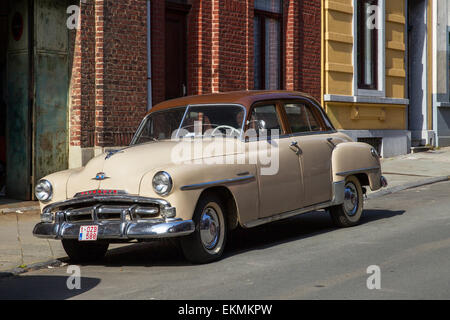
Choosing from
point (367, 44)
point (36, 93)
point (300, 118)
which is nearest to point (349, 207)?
point (300, 118)

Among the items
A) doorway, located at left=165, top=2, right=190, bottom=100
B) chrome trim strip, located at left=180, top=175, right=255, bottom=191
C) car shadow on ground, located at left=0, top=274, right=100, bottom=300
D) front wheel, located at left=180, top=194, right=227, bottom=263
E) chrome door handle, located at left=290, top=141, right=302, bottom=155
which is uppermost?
doorway, located at left=165, top=2, right=190, bottom=100

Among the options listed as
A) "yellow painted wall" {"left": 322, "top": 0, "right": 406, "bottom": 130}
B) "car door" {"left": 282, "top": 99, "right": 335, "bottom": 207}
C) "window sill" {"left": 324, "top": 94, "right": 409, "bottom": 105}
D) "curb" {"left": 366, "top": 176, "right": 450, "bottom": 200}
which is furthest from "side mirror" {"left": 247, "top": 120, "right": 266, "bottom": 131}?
"yellow painted wall" {"left": 322, "top": 0, "right": 406, "bottom": 130}

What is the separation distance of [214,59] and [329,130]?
6.23 metres

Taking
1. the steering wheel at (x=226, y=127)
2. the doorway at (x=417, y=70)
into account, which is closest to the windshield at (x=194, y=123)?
the steering wheel at (x=226, y=127)

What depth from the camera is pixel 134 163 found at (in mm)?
7402

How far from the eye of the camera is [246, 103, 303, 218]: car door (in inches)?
320

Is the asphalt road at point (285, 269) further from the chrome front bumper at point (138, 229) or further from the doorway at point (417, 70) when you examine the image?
the doorway at point (417, 70)

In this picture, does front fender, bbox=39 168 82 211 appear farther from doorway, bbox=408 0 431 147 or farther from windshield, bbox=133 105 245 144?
doorway, bbox=408 0 431 147

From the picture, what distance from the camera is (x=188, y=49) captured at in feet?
50.2

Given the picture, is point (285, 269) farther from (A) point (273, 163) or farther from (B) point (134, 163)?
(B) point (134, 163)

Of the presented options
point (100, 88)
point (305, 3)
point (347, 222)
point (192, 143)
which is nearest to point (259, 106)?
point (192, 143)

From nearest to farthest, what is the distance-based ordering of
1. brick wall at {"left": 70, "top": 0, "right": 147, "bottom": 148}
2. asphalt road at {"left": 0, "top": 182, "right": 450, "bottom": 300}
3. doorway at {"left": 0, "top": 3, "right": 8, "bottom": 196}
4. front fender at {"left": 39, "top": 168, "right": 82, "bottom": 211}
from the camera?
asphalt road at {"left": 0, "top": 182, "right": 450, "bottom": 300}, front fender at {"left": 39, "top": 168, "right": 82, "bottom": 211}, brick wall at {"left": 70, "top": 0, "right": 147, "bottom": 148}, doorway at {"left": 0, "top": 3, "right": 8, "bottom": 196}

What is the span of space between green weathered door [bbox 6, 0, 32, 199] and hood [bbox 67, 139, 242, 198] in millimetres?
5366
